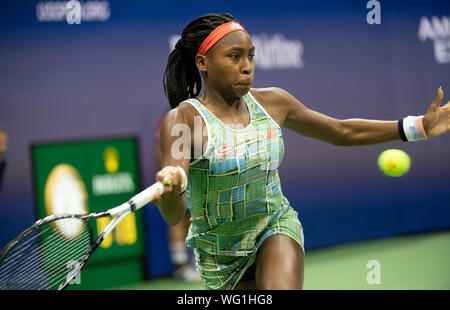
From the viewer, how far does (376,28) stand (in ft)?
23.1

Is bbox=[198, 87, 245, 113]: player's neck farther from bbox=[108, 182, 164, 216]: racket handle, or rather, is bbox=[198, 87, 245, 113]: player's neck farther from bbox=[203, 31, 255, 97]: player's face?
bbox=[108, 182, 164, 216]: racket handle

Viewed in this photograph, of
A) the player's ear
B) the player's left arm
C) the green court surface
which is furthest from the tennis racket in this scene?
the green court surface

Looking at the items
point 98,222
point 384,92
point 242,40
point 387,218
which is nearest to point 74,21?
point 98,222

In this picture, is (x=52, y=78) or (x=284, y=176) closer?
(x=52, y=78)

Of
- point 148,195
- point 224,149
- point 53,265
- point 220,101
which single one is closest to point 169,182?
point 148,195

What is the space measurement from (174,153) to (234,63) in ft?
1.68

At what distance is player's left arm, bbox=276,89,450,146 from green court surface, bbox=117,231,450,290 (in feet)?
7.72

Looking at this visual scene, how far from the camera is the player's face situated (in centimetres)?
282

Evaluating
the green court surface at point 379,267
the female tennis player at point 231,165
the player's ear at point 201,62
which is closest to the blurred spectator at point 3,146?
the green court surface at point 379,267

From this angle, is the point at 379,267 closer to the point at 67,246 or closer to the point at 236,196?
the point at 236,196

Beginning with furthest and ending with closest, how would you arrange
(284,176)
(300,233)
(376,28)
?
(376,28) < (284,176) < (300,233)

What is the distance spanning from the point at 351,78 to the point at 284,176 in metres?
1.41

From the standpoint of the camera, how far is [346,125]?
3.25m

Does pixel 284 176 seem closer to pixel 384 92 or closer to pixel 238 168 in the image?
pixel 384 92
